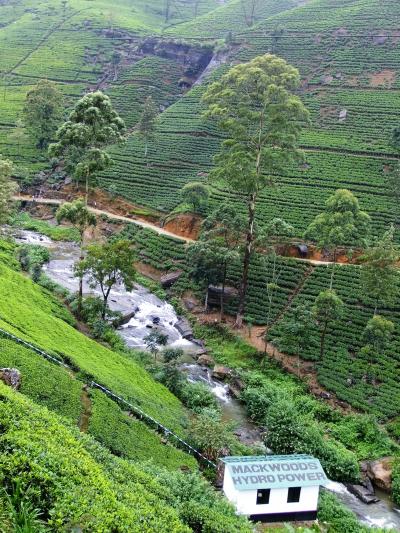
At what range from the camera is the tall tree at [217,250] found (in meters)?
36.8

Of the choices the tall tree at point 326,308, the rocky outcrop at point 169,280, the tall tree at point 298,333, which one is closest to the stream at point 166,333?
the rocky outcrop at point 169,280

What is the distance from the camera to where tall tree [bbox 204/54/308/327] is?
3447cm

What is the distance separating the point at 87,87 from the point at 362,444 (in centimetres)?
7877

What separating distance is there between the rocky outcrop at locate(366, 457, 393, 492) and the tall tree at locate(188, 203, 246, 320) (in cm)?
1623

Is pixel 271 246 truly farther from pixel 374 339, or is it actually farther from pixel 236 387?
pixel 236 387

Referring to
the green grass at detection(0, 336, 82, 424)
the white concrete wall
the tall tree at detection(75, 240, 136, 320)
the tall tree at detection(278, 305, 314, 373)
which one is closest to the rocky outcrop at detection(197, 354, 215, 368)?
the tall tree at detection(278, 305, 314, 373)

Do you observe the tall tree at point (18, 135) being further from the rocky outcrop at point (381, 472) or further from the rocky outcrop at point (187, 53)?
the rocky outcrop at point (381, 472)

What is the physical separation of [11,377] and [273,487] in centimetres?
1007

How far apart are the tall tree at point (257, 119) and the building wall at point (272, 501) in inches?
739

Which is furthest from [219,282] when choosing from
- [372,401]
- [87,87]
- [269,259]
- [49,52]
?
[49,52]

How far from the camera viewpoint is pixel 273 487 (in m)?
18.6

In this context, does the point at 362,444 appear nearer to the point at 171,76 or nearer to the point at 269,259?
the point at 269,259

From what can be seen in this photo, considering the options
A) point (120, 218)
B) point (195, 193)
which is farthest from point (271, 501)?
point (120, 218)

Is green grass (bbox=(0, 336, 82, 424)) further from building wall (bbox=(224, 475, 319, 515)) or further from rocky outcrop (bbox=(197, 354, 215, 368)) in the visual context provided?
rocky outcrop (bbox=(197, 354, 215, 368))
